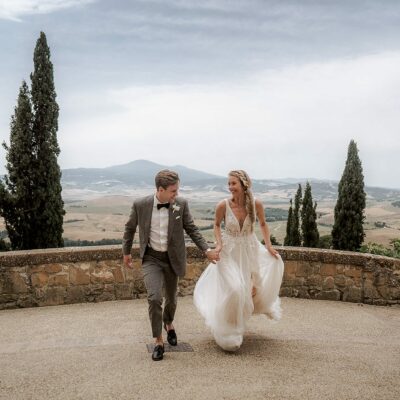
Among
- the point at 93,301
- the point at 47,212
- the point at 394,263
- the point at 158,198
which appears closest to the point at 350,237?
the point at 47,212

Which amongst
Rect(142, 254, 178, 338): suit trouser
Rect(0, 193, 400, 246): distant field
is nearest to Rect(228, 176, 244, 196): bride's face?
Rect(142, 254, 178, 338): suit trouser

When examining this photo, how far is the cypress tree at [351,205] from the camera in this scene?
2544 cm

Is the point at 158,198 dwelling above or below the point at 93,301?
above

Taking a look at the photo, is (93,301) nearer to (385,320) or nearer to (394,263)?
(385,320)

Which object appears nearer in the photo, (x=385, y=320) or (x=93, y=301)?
(x=385, y=320)

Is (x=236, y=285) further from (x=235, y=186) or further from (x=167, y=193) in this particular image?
(x=167, y=193)

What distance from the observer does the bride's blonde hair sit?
5016mm

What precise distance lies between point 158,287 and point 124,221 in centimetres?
6452

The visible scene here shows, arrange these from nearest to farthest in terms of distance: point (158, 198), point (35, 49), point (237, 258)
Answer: point (158, 198) < point (237, 258) < point (35, 49)

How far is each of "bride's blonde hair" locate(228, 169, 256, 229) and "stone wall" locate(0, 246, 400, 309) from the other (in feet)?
8.01

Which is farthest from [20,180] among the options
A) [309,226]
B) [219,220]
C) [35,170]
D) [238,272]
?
[309,226]

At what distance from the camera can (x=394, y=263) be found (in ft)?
23.6

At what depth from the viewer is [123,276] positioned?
7.12 meters

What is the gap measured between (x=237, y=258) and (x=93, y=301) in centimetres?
292
